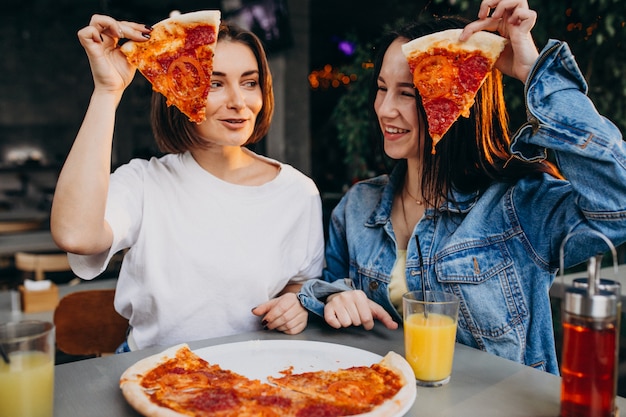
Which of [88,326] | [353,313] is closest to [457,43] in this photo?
[353,313]

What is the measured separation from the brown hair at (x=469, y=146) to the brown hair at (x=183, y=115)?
504 millimetres

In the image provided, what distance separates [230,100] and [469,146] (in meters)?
0.84

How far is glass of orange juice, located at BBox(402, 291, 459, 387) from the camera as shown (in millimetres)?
1260

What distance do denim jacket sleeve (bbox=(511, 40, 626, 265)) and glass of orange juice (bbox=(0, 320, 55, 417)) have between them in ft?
4.20

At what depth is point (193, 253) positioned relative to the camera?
73.8 inches

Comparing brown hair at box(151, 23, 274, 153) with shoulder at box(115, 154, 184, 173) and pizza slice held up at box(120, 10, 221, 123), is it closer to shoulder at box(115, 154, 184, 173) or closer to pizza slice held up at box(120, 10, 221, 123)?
shoulder at box(115, 154, 184, 173)

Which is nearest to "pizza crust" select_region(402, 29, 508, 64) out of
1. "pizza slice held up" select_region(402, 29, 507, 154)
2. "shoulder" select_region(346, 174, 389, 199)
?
"pizza slice held up" select_region(402, 29, 507, 154)

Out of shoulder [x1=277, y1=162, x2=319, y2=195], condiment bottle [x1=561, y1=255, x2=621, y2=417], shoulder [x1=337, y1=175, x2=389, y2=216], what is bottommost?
condiment bottle [x1=561, y1=255, x2=621, y2=417]

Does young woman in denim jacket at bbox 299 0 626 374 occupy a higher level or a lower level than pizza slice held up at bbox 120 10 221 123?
lower

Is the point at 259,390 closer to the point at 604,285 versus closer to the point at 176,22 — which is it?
the point at 604,285

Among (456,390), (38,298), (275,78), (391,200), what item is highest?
(275,78)

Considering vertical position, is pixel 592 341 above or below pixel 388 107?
below

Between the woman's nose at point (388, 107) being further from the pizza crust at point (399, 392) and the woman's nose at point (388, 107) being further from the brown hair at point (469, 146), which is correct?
the pizza crust at point (399, 392)

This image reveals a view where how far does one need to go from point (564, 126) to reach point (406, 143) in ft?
1.80
